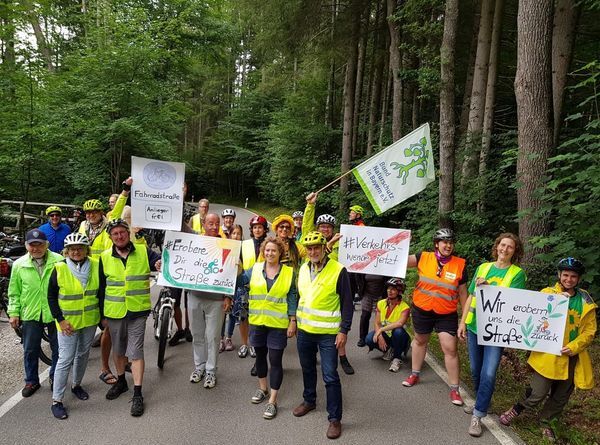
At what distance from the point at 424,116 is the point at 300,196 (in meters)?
8.70

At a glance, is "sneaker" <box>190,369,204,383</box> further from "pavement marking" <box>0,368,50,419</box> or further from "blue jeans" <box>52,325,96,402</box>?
"pavement marking" <box>0,368,50,419</box>

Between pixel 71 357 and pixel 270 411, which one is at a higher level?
pixel 71 357

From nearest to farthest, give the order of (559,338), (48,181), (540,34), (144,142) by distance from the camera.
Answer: (559,338) < (540,34) < (144,142) < (48,181)

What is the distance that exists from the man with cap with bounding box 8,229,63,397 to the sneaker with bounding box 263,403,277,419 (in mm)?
2549

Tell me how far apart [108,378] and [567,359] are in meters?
5.10

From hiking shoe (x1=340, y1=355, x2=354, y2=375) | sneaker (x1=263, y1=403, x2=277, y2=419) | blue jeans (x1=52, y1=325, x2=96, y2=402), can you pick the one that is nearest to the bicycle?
blue jeans (x1=52, y1=325, x2=96, y2=402)

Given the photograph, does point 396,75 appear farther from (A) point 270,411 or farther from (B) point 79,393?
(B) point 79,393

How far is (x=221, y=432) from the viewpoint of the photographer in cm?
411

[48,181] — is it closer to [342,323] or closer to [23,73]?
[23,73]

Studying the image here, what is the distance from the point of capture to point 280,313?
14.8 feet

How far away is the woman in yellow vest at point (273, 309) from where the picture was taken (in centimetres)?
450

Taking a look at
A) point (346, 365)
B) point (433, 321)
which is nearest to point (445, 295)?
point (433, 321)

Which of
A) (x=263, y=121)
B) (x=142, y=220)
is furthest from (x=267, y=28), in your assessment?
(x=263, y=121)

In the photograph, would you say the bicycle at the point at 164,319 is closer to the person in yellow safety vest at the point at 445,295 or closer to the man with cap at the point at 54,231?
the man with cap at the point at 54,231
